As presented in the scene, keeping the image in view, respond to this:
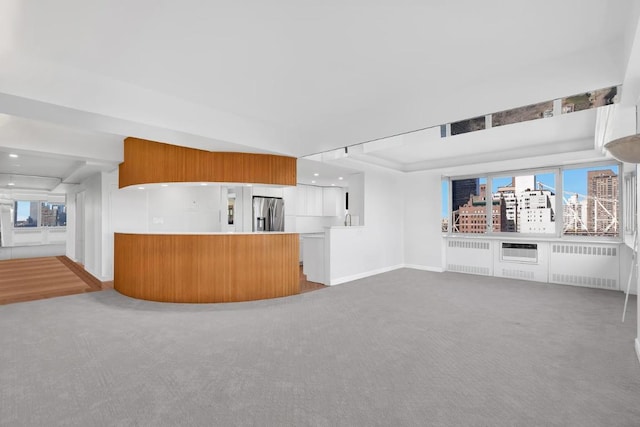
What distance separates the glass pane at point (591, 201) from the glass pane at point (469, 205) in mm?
1618

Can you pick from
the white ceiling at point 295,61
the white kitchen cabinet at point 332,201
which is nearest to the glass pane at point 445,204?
the white kitchen cabinet at point 332,201

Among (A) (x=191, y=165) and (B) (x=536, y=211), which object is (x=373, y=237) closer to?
(B) (x=536, y=211)

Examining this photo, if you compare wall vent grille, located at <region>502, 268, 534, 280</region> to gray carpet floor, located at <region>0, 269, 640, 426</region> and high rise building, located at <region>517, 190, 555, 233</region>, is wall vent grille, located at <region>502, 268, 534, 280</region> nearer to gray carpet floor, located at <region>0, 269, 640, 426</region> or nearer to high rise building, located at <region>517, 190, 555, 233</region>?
high rise building, located at <region>517, 190, 555, 233</region>

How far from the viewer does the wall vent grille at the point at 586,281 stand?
5.70 metres

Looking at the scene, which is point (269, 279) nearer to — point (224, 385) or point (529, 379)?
point (224, 385)

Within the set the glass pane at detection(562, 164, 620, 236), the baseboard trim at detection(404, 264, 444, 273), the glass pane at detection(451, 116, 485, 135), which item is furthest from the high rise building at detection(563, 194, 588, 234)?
the glass pane at detection(451, 116, 485, 135)

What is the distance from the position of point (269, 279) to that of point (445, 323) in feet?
9.24

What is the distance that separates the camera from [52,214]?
1433 centimetres

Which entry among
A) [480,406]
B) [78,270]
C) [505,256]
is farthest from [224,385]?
[78,270]

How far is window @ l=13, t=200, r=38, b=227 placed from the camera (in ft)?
42.5

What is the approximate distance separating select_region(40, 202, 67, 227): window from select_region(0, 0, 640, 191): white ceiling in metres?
14.3

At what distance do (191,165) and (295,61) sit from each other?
2.97 metres

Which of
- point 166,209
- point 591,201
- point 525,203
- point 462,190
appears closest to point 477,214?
point 462,190

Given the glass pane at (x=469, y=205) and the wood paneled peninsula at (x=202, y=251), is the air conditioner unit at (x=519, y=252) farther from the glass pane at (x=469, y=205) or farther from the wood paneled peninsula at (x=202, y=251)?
the wood paneled peninsula at (x=202, y=251)
